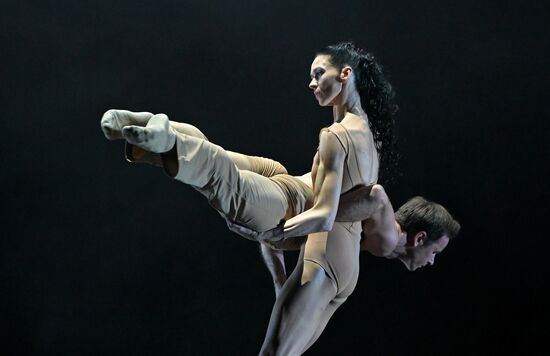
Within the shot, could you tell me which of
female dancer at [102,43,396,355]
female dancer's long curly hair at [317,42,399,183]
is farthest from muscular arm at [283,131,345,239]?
female dancer's long curly hair at [317,42,399,183]

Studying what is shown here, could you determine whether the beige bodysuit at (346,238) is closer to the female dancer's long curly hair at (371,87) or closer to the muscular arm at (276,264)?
the female dancer's long curly hair at (371,87)

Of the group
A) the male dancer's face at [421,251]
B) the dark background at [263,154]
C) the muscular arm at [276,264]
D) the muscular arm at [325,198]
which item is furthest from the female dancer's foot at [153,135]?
the dark background at [263,154]

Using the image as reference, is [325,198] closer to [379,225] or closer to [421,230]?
[379,225]

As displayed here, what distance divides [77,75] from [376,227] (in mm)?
2063

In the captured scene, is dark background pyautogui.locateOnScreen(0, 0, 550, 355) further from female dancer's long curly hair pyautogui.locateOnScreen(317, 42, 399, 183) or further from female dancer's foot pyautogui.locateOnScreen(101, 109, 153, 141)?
female dancer's foot pyautogui.locateOnScreen(101, 109, 153, 141)

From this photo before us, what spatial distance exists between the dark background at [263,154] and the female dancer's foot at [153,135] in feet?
6.53

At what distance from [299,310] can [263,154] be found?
1.75m

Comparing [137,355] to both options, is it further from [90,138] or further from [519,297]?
[519,297]

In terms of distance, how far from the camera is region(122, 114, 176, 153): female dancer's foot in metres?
2.59

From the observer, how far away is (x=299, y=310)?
A: 320 centimetres

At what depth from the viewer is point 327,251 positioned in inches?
128

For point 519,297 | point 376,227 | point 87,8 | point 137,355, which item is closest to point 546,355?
point 519,297

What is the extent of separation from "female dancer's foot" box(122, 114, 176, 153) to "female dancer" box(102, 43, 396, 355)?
141mm

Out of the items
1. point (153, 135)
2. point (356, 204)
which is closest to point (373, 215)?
point (356, 204)
